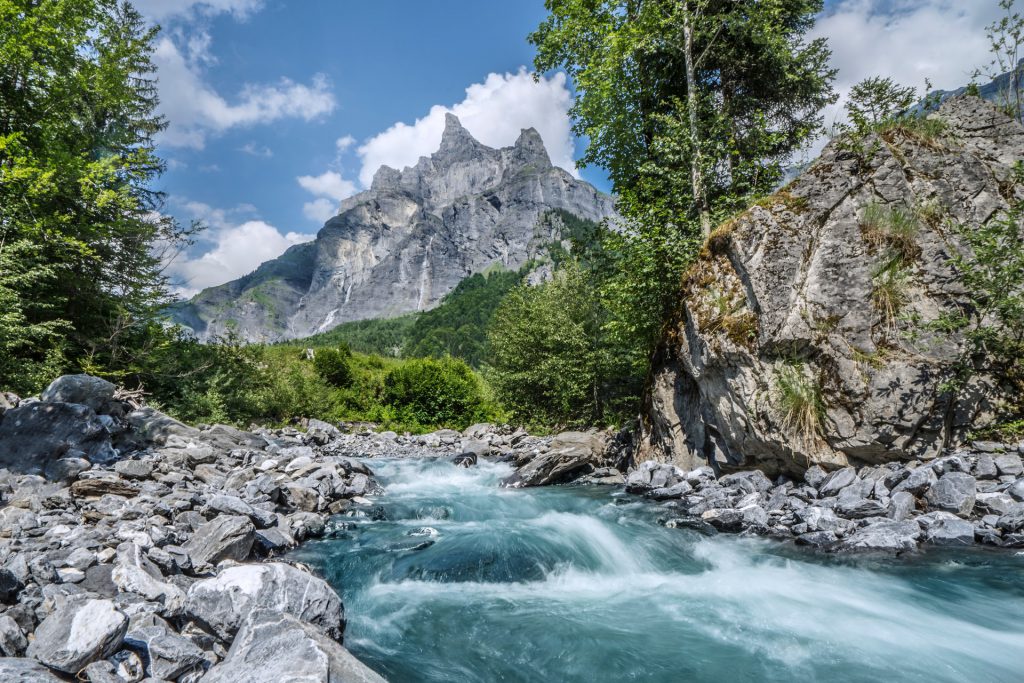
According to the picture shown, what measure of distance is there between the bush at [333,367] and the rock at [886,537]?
123ft

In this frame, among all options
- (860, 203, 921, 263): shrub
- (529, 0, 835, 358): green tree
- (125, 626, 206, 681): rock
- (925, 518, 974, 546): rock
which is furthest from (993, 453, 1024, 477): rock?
(125, 626, 206, 681): rock

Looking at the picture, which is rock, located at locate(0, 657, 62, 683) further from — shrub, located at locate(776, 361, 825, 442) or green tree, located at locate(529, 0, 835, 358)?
green tree, located at locate(529, 0, 835, 358)

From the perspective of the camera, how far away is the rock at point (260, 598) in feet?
13.3

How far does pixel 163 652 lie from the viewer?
354cm

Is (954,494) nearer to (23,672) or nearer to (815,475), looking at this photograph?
(815,475)

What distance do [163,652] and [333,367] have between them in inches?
1493

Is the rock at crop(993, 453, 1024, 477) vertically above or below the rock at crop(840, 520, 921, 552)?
above

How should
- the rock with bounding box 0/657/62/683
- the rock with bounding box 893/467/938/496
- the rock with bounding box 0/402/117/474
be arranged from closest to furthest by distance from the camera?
1. the rock with bounding box 0/657/62/683
2. the rock with bounding box 893/467/938/496
3. the rock with bounding box 0/402/117/474

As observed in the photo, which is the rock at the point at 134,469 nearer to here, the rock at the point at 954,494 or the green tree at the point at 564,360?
the green tree at the point at 564,360

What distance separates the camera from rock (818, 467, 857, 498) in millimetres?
7318

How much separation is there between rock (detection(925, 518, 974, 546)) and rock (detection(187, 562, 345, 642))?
7339 millimetres

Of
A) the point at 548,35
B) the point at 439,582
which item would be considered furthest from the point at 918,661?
the point at 548,35

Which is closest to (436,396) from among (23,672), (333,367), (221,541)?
(333,367)

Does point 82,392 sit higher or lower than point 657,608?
higher
